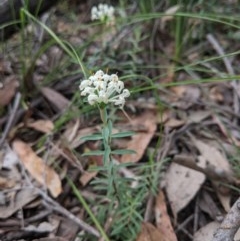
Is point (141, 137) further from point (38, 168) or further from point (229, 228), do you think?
point (229, 228)

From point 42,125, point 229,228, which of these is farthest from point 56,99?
point 229,228

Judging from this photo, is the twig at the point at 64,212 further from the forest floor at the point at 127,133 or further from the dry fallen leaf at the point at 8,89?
the dry fallen leaf at the point at 8,89

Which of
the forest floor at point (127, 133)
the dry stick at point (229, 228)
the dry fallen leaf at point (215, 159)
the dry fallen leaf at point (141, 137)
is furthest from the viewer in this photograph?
the dry fallen leaf at point (141, 137)

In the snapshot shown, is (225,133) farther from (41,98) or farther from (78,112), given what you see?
(41,98)

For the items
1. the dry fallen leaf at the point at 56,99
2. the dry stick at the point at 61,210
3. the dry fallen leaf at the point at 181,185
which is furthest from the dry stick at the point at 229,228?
the dry fallen leaf at the point at 56,99

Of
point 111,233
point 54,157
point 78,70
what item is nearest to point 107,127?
point 111,233

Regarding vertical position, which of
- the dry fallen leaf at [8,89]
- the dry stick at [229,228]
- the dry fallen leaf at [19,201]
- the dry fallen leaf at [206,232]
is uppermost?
the dry fallen leaf at [8,89]

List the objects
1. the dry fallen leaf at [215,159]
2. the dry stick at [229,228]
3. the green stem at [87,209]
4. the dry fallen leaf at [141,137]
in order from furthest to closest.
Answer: the dry fallen leaf at [141,137] → the dry fallen leaf at [215,159] → the green stem at [87,209] → the dry stick at [229,228]
